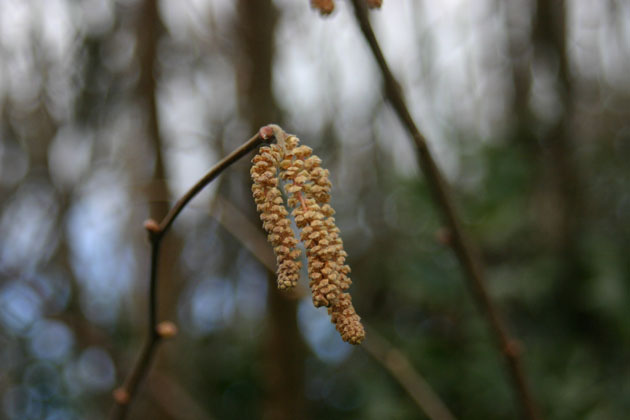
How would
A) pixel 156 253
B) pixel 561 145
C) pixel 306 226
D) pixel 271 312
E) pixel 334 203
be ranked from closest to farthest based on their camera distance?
pixel 306 226 < pixel 156 253 < pixel 271 312 < pixel 561 145 < pixel 334 203

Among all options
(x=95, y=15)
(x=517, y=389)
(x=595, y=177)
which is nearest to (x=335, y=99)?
(x=95, y=15)

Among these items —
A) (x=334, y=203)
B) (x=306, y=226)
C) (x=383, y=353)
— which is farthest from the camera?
(x=334, y=203)

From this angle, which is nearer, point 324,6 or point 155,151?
point 324,6

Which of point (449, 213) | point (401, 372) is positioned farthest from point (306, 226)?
point (401, 372)

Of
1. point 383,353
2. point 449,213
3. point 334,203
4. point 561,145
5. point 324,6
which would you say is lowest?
point 334,203

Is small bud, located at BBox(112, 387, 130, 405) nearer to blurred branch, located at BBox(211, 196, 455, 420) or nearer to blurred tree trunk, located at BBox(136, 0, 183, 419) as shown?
blurred branch, located at BBox(211, 196, 455, 420)

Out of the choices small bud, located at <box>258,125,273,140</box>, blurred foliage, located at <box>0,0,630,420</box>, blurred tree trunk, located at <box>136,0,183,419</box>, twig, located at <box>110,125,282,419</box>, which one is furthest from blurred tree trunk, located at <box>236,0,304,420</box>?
small bud, located at <box>258,125,273,140</box>

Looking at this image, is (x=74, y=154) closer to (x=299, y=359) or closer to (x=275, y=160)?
(x=299, y=359)

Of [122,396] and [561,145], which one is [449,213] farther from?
[561,145]
